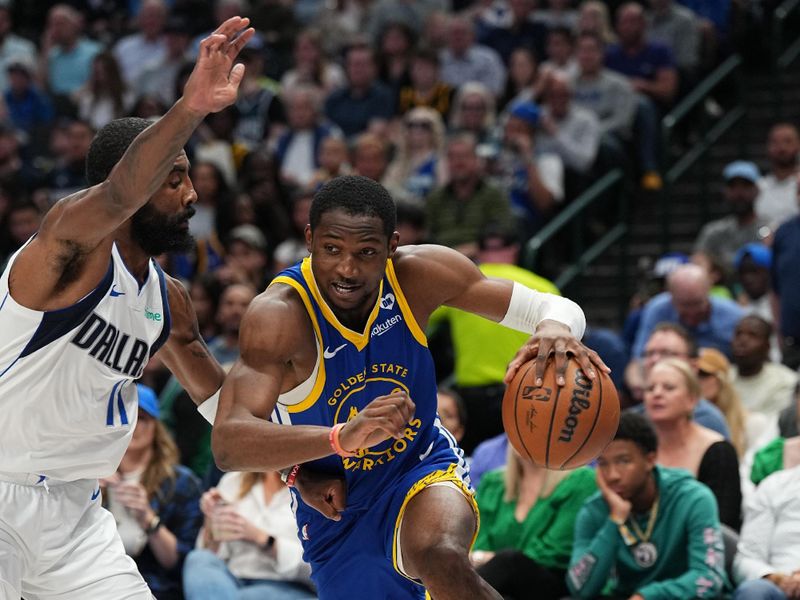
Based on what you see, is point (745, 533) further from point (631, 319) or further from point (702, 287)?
point (631, 319)

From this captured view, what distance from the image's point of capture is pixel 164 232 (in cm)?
494

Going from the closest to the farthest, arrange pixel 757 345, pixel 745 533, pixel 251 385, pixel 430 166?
pixel 251 385
pixel 745 533
pixel 757 345
pixel 430 166

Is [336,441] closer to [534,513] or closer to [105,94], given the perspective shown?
[534,513]

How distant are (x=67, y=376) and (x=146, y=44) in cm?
1004

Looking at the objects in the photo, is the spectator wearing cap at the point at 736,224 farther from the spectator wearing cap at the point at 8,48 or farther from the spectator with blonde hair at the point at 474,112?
the spectator wearing cap at the point at 8,48

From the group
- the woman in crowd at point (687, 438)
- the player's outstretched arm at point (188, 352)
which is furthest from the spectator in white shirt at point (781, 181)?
the player's outstretched arm at point (188, 352)

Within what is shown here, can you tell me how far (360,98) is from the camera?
41.8ft

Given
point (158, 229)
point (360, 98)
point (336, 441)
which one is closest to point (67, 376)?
point (158, 229)

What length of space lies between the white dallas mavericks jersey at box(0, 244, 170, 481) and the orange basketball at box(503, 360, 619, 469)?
1.39 metres

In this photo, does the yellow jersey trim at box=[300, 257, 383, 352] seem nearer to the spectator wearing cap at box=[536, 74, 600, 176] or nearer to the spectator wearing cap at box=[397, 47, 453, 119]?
the spectator wearing cap at box=[536, 74, 600, 176]

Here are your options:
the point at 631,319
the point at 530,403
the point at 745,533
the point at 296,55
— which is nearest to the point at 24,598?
the point at 530,403

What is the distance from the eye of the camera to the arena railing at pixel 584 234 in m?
11.1

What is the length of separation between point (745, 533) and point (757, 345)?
203cm

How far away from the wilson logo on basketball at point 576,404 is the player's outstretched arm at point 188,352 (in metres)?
1.40
